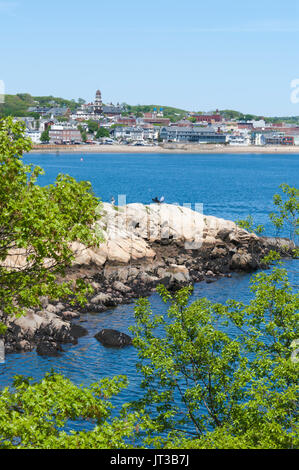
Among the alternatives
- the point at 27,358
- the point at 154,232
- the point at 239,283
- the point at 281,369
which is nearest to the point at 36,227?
the point at 281,369

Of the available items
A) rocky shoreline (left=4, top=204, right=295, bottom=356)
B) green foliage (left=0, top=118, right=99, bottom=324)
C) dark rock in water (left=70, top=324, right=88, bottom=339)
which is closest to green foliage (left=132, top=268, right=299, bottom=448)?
green foliage (left=0, top=118, right=99, bottom=324)

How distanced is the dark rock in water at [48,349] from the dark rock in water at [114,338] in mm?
3021

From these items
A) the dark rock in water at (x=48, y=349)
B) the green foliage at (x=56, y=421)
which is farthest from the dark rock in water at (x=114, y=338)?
the green foliage at (x=56, y=421)

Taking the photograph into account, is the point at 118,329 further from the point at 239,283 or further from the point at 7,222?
the point at 7,222

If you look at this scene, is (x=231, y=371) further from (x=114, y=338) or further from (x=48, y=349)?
(x=114, y=338)

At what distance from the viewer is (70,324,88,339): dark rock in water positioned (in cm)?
3845

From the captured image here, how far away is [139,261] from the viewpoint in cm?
5703

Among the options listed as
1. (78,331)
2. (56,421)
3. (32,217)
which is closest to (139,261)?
(78,331)

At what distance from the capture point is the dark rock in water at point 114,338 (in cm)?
3722

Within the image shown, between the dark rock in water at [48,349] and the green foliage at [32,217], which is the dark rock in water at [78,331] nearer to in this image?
the dark rock in water at [48,349]

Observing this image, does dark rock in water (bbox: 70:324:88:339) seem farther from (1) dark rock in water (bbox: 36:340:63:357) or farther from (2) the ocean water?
(1) dark rock in water (bbox: 36:340:63:357)

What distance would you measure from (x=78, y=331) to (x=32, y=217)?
986 inches

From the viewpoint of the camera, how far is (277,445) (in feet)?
49.9

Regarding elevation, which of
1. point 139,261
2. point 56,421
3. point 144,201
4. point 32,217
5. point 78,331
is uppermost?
point 32,217
